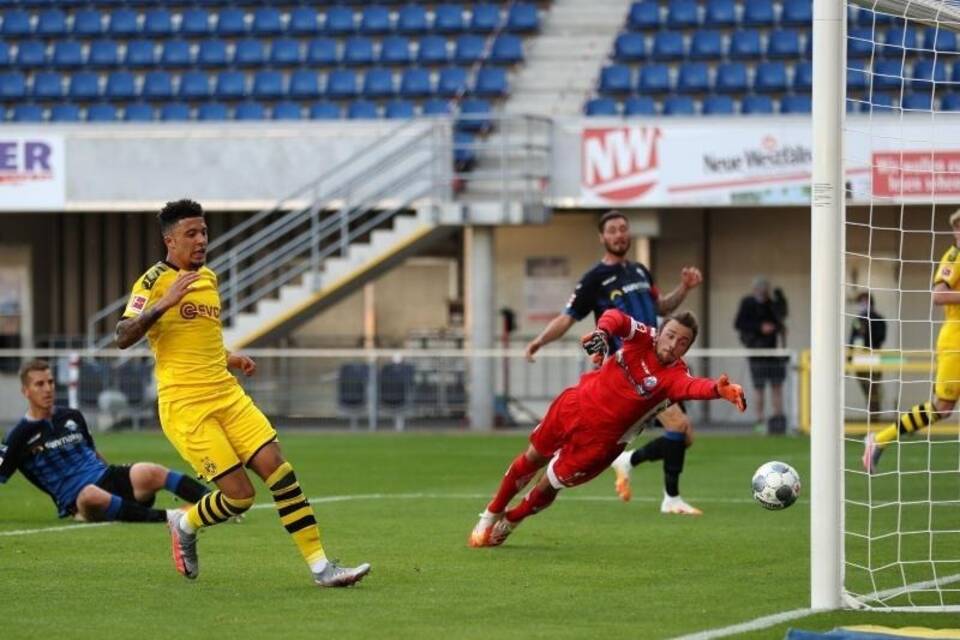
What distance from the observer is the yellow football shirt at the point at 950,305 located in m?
12.5

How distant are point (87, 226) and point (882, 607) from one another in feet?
73.4

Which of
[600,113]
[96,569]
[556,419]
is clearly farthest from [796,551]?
[600,113]

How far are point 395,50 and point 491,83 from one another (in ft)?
5.85

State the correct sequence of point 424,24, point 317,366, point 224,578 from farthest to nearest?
point 424,24 < point 317,366 < point 224,578

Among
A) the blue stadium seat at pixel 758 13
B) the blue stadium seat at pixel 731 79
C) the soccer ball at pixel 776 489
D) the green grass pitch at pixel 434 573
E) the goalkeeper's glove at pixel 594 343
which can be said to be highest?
the blue stadium seat at pixel 758 13

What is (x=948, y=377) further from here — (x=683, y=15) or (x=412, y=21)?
(x=412, y=21)

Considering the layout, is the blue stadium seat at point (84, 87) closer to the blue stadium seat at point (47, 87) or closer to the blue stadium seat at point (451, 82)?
the blue stadium seat at point (47, 87)

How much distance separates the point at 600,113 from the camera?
987 inches

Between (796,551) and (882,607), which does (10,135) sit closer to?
(796,551)

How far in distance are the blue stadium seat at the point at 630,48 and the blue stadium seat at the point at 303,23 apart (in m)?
4.82

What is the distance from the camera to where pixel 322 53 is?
27.1 meters

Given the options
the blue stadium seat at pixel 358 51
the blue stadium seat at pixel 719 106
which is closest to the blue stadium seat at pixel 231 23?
the blue stadium seat at pixel 358 51

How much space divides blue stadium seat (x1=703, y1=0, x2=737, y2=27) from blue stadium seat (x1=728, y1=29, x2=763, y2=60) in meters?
0.37

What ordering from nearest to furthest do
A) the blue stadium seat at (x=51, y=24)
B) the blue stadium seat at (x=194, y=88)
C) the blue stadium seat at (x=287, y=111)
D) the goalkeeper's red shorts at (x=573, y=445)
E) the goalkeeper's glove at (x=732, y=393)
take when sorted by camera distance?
the goalkeeper's glove at (x=732, y=393), the goalkeeper's red shorts at (x=573, y=445), the blue stadium seat at (x=287, y=111), the blue stadium seat at (x=194, y=88), the blue stadium seat at (x=51, y=24)
